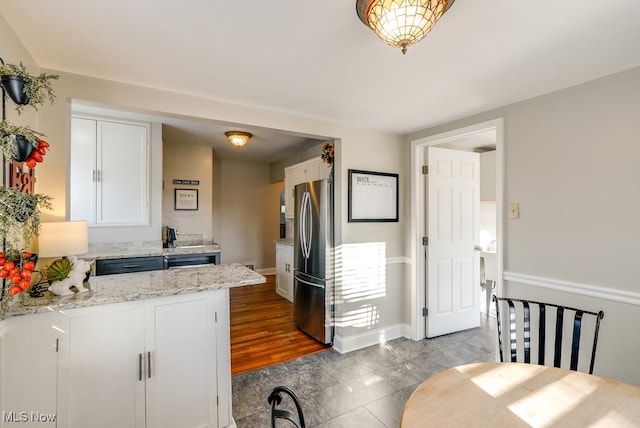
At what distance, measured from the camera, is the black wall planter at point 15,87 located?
4.05 ft

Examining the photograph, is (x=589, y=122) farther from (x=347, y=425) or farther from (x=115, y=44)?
(x=115, y=44)

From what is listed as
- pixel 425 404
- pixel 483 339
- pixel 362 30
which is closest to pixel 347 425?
pixel 425 404

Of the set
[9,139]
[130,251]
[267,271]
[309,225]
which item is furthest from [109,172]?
[267,271]

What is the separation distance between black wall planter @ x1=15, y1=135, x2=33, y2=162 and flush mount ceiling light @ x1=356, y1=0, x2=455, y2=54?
58.8 inches

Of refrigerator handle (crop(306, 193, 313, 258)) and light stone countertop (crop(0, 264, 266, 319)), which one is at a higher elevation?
refrigerator handle (crop(306, 193, 313, 258))

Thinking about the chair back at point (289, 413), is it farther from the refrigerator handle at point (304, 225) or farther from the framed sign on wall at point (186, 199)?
the framed sign on wall at point (186, 199)

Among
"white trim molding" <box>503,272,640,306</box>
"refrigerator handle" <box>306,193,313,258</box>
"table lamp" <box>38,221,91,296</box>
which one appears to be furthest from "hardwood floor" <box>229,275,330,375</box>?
"white trim molding" <box>503,272,640,306</box>

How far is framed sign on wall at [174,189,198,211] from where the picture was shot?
447 centimetres

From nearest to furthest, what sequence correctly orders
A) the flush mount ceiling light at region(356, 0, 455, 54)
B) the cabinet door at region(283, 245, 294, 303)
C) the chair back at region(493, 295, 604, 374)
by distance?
the flush mount ceiling light at region(356, 0, 455, 54) → the chair back at region(493, 295, 604, 374) → the cabinet door at region(283, 245, 294, 303)

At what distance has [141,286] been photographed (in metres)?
1.74

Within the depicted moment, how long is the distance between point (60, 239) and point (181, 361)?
0.94 metres

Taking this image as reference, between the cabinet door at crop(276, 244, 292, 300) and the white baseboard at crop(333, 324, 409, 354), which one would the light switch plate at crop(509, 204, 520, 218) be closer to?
the white baseboard at crop(333, 324, 409, 354)

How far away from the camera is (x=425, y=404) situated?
1.07 m

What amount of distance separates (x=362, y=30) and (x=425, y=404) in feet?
5.53
